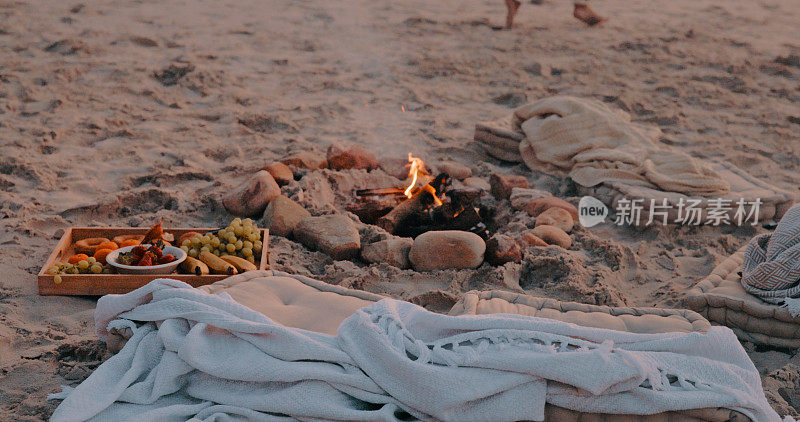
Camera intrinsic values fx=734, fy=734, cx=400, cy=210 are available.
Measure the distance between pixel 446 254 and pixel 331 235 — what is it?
2.27 ft

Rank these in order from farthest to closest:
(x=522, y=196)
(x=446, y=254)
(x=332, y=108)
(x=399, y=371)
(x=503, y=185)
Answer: (x=332, y=108), (x=503, y=185), (x=522, y=196), (x=446, y=254), (x=399, y=371)

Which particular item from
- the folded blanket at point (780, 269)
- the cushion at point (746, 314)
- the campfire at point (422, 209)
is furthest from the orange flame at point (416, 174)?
the folded blanket at point (780, 269)

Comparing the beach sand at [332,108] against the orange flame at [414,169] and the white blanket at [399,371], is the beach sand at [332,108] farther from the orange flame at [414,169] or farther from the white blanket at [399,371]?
the white blanket at [399,371]

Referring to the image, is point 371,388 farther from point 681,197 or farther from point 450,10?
point 450,10

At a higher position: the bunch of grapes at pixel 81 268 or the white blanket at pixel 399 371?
the white blanket at pixel 399 371

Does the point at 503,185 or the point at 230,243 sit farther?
the point at 503,185

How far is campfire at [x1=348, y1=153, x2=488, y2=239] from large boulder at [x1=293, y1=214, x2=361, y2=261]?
294mm

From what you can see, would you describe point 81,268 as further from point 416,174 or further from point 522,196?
point 522,196

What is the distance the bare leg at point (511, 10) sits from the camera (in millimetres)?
9670

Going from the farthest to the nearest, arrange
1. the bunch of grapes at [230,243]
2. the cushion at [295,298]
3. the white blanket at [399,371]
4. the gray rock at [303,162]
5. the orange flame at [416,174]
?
the gray rock at [303,162]
the orange flame at [416,174]
the bunch of grapes at [230,243]
the cushion at [295,298]
the white blanket at [399,371]

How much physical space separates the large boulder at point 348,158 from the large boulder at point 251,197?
2.56ft

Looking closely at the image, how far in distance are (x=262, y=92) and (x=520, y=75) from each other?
A: 2.86 metres

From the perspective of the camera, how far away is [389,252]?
4.29 meters

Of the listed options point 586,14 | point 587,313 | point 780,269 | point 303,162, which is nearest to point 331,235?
point 303,162
